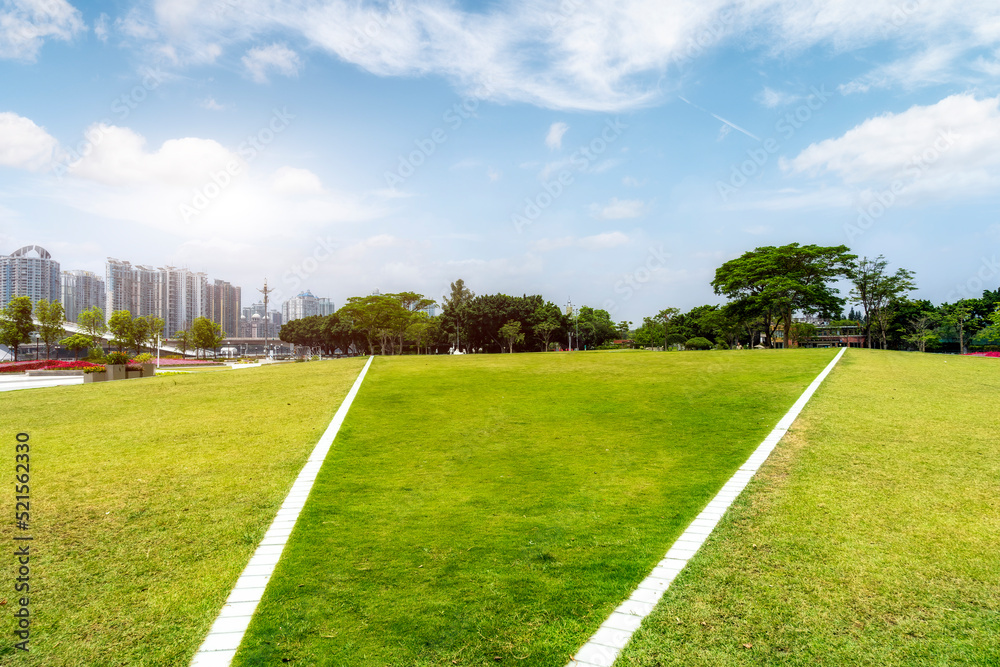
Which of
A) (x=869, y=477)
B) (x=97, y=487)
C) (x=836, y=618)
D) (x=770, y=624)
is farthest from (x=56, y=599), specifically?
(x=869, y=477)

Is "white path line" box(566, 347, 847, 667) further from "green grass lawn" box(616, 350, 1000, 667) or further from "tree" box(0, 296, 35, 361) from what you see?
"tree" box(0, 296, 35, 361)

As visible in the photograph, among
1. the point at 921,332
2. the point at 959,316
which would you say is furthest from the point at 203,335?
the point at 959,316

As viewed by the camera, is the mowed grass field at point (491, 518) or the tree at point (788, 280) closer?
the mowed grass field at point (491, 518)

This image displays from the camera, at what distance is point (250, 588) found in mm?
4695

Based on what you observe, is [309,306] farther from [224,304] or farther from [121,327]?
[121,327]

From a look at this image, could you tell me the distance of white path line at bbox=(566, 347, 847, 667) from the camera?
12.3ft

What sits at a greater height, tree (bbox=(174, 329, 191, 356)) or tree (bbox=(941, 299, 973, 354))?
tree (bbox=(941, 299, 973, 354))

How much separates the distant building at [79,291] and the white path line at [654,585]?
120342 mm

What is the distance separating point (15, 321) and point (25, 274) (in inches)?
2541

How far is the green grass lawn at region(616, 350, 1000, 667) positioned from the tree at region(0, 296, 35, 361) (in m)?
53.8

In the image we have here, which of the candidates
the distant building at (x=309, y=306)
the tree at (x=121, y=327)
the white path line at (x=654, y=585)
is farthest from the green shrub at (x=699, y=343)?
the distant building at (x=309, y=306)

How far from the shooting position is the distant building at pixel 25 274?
8719cm

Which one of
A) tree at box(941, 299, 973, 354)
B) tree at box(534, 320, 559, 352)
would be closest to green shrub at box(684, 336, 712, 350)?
tree at box(534, 320, 559, 352)

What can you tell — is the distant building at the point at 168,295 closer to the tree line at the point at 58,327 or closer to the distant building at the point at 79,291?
the distant building at the point at 79,291
